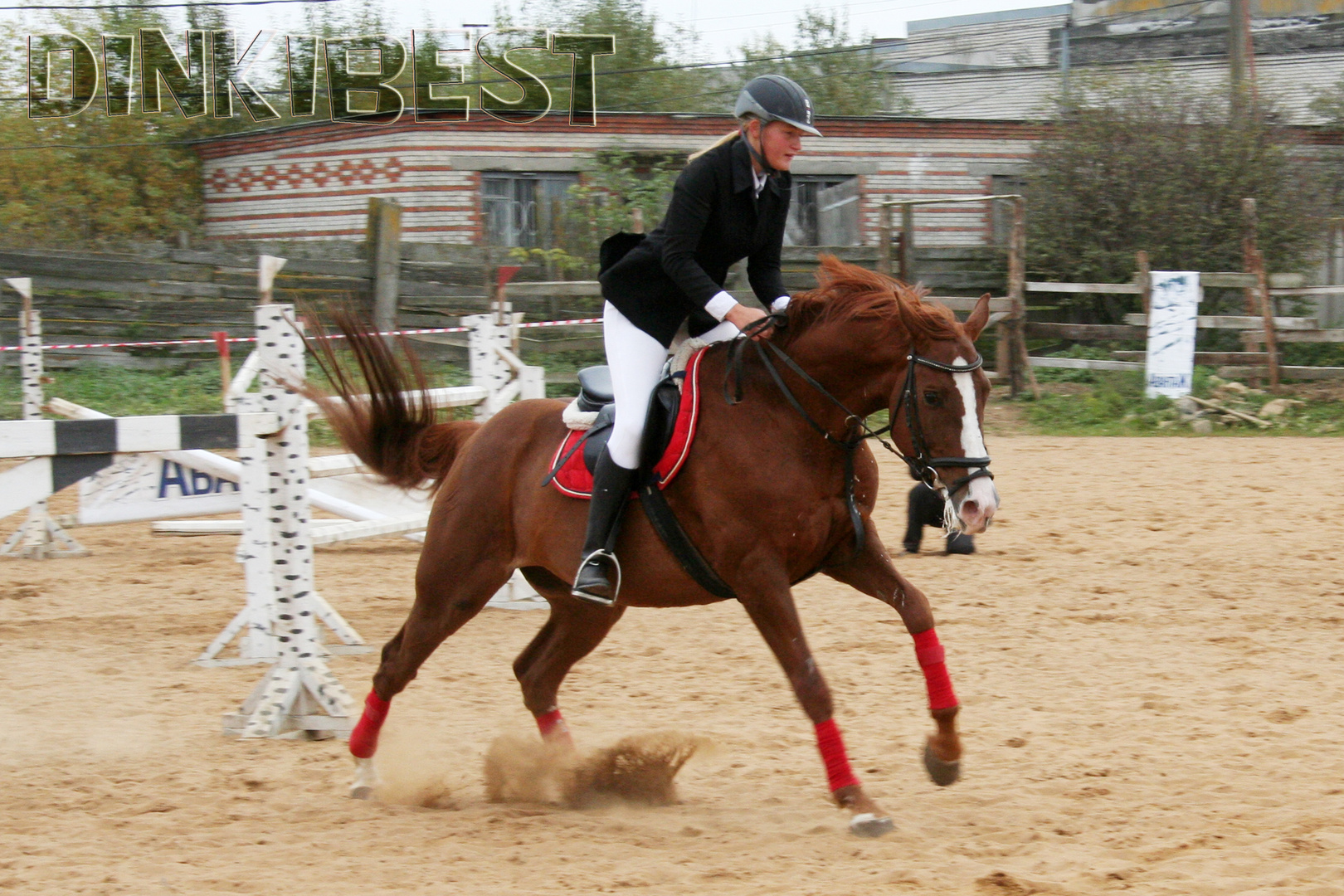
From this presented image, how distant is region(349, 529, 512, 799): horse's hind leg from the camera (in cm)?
444

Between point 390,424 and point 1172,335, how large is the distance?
461 inches

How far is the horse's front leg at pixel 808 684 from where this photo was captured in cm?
363

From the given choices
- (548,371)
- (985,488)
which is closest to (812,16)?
(548,371)

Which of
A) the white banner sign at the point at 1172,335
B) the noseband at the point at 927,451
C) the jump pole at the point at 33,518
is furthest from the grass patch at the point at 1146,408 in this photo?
the noseband at the point at 927,451

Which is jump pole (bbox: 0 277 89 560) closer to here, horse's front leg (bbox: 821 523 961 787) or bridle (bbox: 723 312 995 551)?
bridle (bbox: 723 312 995 551)

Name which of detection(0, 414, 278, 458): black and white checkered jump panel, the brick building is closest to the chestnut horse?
detection(0, 414, 278, 458): black and white checkered jump panel

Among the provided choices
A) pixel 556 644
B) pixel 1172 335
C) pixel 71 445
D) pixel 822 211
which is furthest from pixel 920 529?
pixel 822 211

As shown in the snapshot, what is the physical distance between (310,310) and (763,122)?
1.76m

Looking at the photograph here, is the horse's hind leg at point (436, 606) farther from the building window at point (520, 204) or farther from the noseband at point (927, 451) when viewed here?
the building window at point (520, 204)

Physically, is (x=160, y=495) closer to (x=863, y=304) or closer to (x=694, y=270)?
(x=694, y=270)

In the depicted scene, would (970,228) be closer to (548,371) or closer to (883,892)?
(548,371)

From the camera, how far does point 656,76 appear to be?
2942cm

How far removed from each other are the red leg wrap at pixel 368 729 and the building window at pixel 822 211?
16263mm

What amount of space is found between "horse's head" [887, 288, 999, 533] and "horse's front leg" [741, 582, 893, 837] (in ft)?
1.96
